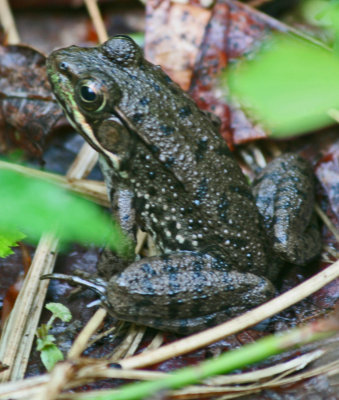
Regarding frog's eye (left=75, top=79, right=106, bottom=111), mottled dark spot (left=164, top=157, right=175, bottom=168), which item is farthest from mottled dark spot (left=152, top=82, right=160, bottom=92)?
mottled dark spot (left=164, top=157, right=175, bottom=168)

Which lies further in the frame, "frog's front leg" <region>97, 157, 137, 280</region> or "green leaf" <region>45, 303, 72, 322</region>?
"frog's front leg" <region>97, 157, 137, 280</region>

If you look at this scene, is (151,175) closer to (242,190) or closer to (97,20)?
(242,190)

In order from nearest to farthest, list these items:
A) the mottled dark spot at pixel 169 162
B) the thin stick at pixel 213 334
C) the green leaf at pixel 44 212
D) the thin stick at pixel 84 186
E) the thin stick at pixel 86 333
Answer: the green leaf at pixel 44 212, the thin stick at pixel 213 334, the thin stick at pixel 86 333, the mottled dark spot at pixel 169 162, the thin stick at pixel 84 186

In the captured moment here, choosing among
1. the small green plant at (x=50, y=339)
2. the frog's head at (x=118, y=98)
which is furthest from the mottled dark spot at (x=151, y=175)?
the small green plant at (x=50, y=339)

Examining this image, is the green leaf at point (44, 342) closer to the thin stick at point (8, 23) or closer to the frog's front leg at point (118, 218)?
the frog's front leg at point (118, 218)

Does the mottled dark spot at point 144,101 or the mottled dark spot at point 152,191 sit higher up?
the mottled dark spot at point 144,101

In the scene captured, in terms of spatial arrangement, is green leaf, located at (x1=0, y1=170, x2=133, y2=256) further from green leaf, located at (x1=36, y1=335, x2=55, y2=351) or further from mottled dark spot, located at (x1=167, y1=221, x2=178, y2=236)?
mottled dark spot, located at (x1=167, y1=221, x2=178, y2=236)

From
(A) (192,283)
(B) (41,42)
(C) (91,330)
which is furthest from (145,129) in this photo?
(B) (41,42)
